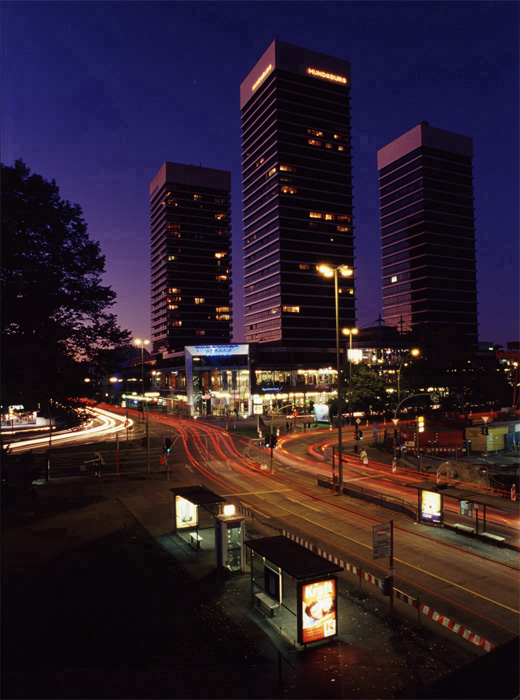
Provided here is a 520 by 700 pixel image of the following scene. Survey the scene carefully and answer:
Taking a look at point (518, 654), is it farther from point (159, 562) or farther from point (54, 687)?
point (159, 562)

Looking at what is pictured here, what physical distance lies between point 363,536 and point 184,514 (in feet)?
26.0

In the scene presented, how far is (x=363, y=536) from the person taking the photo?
19.0 meters

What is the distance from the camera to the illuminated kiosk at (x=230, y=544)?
49.2 ft

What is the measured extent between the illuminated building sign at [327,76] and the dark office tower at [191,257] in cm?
5625

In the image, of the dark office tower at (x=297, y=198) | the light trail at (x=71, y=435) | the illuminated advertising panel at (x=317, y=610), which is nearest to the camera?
the illuminated advertising panel at (x=317, y=610)

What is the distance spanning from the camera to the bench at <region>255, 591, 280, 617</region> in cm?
1201

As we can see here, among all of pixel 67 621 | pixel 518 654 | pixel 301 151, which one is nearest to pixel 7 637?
pixel 67 621

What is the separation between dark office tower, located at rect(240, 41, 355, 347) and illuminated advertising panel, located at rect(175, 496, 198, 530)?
10284cm

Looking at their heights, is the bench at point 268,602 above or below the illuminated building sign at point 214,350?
below

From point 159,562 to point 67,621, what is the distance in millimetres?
4202

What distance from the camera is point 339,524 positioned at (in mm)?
20766

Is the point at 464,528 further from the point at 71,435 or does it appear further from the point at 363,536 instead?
the point at 71,435

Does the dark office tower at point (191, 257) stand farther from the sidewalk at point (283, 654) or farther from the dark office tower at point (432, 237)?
the sidewalk at point (283, 654)

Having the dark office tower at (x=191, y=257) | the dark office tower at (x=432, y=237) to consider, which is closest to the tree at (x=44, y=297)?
the dark office tower at (x=432, y=237)
